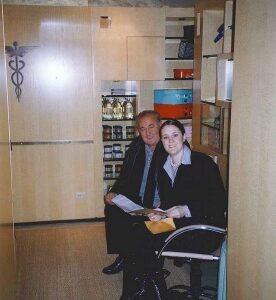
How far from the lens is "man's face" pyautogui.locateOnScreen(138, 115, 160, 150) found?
10.2ft

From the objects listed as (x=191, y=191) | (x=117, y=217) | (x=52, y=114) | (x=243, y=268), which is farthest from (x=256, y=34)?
(x=52, y=114)

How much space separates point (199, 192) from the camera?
2443mm

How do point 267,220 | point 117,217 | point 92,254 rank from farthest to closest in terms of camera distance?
point 92,254
point 117,217
point 267,220

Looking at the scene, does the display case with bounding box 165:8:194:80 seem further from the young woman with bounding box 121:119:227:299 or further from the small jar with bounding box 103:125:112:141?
the young woman with bounding box 121:119:227:299

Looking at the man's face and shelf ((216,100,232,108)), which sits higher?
shelf ((216,100,232,108))

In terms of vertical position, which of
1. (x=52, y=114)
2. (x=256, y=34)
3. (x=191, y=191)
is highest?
(x=256, y=34)

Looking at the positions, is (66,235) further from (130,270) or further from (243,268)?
(243,268)

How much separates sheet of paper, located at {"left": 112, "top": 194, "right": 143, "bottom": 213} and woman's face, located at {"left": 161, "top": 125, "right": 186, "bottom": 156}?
17.9 inches

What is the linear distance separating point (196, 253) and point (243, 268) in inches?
19.8

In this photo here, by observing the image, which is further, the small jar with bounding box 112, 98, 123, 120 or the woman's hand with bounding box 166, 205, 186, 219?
the small jar with bounding box 112, 98, 123, 120

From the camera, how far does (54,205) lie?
4.23 metres

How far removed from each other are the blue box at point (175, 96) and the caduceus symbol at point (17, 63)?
1.39 m

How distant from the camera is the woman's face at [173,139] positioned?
2.55 metres

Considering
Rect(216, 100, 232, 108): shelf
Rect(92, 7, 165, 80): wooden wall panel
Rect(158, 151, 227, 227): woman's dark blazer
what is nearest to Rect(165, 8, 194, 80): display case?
Rect(92, 7, 165, 80): wooden wall panel
